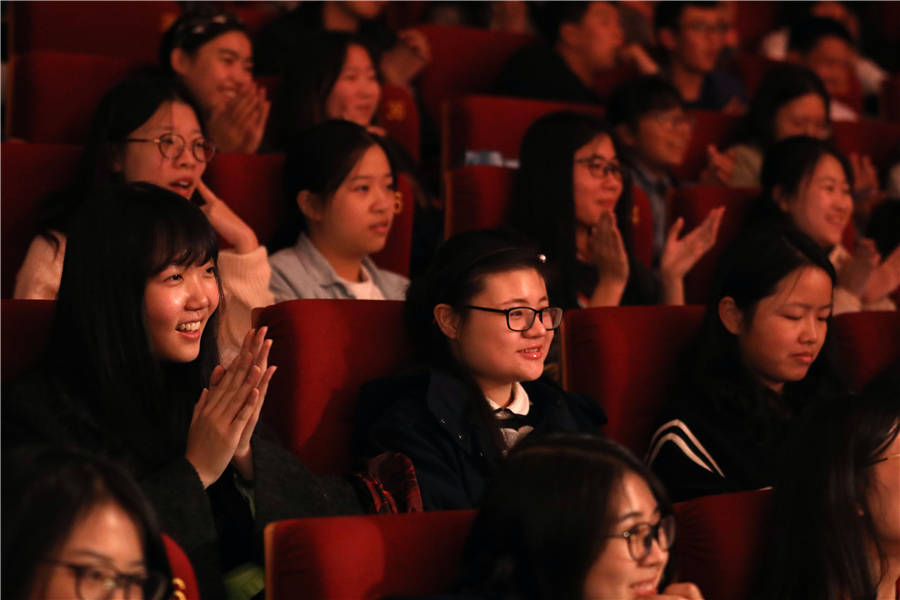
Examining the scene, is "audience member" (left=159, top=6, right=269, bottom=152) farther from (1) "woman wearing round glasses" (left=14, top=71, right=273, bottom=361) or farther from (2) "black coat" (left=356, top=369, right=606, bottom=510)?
(2) "black coat" (left=356, top=369, right=606, bottom=510)

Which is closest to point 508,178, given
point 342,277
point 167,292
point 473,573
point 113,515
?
point 342,277

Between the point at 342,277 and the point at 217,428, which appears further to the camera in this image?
the point at 342,277

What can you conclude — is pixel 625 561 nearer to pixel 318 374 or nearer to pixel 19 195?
pixel 318 374

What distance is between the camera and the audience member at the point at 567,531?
85 centimetres

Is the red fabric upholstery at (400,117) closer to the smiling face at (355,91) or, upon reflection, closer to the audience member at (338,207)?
the smiling face at (355,91)

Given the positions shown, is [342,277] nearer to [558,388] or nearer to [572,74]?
[558,388]

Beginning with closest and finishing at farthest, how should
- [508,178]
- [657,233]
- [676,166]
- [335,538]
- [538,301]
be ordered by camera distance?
[335,538] < [538,301] < [508,178] < [657,233] < [676,166]

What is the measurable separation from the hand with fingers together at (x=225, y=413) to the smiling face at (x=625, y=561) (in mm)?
302

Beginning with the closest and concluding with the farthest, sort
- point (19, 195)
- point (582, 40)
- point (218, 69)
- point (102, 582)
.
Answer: point (102, 582) → point (19, 195) → point (218, 69) → point (582, 40)

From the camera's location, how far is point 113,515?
747mm

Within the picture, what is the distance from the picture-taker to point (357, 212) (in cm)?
155

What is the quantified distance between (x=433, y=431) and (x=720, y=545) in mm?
294

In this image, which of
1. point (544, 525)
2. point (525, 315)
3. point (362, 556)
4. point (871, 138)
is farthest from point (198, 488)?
point (871, 138)

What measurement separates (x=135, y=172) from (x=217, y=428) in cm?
55
